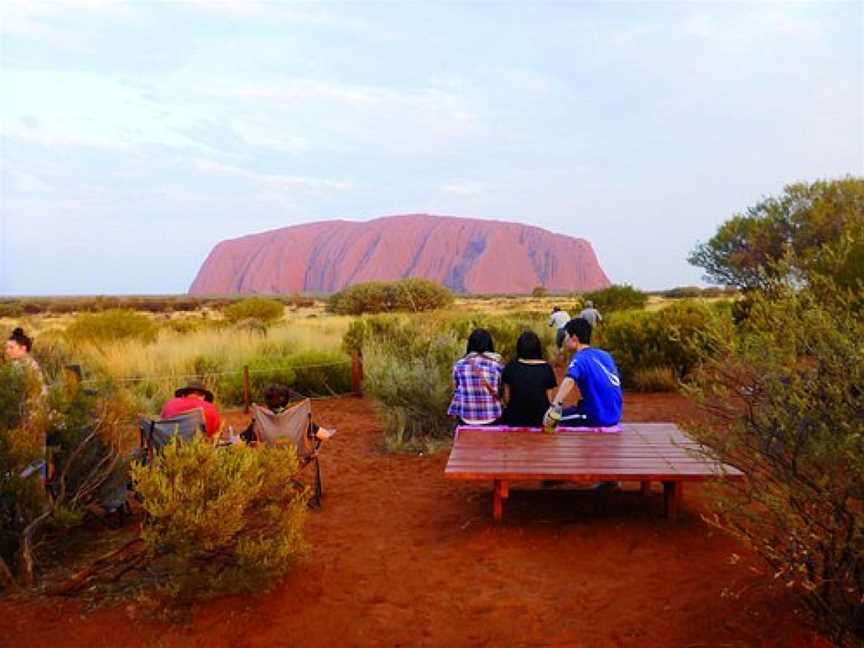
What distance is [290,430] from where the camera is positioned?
6.08 meters

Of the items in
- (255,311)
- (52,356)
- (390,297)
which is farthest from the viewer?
(390,297)

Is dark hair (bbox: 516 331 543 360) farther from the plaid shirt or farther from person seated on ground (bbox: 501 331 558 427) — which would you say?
the plaid shirt

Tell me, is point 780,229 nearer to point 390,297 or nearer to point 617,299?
point 617,299

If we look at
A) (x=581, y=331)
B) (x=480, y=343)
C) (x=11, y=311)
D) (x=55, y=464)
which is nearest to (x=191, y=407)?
(x=55, y=464)

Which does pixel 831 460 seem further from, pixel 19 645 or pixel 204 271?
pixel 204 271

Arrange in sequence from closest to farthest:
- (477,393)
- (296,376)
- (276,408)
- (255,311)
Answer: (276,408)
(477,393)
(296,376)
(255,311)

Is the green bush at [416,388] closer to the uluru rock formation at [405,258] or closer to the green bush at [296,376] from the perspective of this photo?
the green bush at [296,376]

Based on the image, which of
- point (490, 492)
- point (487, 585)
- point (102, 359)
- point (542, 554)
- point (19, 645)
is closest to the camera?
point (19, 645)

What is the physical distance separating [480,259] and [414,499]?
114 metres

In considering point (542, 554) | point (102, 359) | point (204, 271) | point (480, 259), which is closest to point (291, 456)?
point (542, 554)

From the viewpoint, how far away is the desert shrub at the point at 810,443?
2.73m

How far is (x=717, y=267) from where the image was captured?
2627 centimetres

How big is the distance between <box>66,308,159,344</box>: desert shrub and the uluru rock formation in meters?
97.6

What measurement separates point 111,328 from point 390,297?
1662 cm
